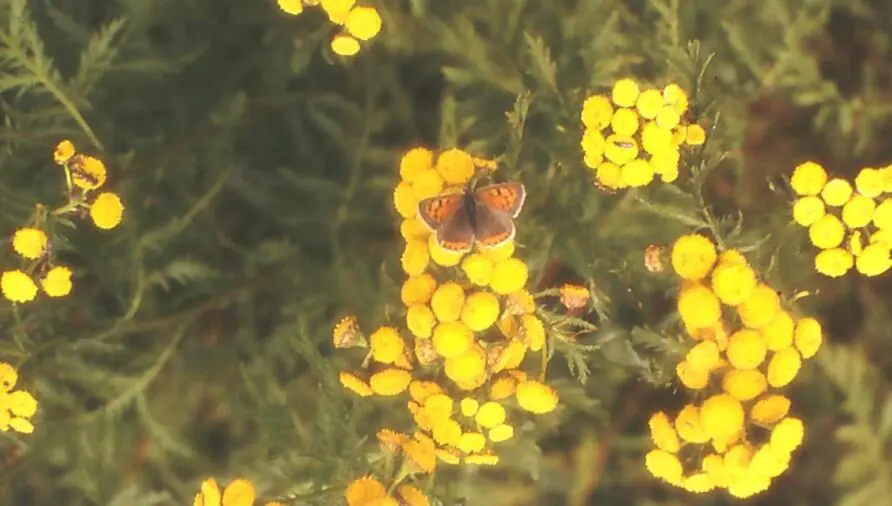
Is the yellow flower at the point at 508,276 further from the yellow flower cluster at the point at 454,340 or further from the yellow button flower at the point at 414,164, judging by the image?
the yellow button flower at the point at 414,164

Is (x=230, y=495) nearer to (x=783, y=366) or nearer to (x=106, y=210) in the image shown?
(x=106, y=210)

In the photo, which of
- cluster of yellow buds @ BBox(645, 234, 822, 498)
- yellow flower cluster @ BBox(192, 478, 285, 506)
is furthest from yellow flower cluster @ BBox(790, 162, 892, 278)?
yellow flower cluster @ BBox(192, 478, 285, 506)

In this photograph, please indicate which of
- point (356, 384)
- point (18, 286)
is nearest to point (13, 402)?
point (18, 286)

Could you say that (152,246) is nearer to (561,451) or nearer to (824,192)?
(561,451)

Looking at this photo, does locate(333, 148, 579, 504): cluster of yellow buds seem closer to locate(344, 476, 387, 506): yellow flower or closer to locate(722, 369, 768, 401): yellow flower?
locate(344, 476, 387, 506): yellow flower

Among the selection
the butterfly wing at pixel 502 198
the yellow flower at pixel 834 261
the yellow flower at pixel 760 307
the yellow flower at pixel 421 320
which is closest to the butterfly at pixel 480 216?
the butterfly wing at pixel 502 198
